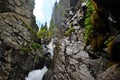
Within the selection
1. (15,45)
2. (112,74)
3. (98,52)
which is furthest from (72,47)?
(112,74)

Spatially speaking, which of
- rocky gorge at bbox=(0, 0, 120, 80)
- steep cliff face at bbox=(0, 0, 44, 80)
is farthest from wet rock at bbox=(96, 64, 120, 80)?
steep cliff face at bbox=(0, 0, 44, 80)

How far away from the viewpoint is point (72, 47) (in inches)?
877

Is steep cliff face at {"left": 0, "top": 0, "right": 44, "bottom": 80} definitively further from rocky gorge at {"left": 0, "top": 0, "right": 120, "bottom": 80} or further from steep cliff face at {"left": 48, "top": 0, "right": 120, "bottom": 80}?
steep cliff face at {"left": 48, "top": 0, "right": 120, "bottom": 80}

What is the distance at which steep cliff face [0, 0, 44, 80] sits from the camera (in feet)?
75.7

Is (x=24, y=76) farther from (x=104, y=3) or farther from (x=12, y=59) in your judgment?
(x=104, y=3)

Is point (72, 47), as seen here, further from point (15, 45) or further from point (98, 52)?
point (15, 45)

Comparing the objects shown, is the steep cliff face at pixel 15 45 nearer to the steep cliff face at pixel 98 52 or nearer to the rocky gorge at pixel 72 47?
the rocky gorge at pixel 72 47

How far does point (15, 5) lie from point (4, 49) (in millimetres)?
10651

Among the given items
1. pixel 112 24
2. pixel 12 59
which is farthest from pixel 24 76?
pixel 112 24

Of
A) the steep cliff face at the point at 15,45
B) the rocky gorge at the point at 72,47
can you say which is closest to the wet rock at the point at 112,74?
the rocky gorge at the point at 72,47

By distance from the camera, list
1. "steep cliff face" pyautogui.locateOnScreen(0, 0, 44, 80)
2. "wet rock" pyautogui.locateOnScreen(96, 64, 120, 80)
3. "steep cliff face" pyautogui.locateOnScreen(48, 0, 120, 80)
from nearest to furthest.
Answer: "wet rock" pyautogui.locateOnScreen(96, 64, 120, 80) → "steep cliff face" pyautogui.locateOnScreen(48, 0, 120, 80) → "steep cliff face" pyautogui.locateOnScreen(0, 0, 44, 80)

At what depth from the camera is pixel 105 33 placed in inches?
680

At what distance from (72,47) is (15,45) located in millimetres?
6802

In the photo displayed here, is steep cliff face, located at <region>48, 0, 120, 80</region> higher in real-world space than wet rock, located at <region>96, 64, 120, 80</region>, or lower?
higher
